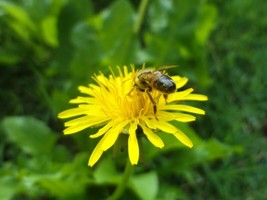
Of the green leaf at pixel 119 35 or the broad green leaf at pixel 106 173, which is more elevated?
the green leaf at pixel 119 35

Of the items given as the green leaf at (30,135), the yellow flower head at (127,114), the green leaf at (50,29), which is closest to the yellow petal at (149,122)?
the yellow flower head at (127,114)

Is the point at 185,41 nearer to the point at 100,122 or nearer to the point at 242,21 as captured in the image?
the point at 242,21

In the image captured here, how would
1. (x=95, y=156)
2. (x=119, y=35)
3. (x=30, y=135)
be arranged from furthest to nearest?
(x=119, y=35), (x=30, y=135), (x=95, y=156)

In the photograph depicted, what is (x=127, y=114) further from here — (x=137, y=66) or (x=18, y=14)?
(x=18, y=14)

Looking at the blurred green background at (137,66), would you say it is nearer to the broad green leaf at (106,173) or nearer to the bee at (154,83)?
the broad green leaf at (106,173)

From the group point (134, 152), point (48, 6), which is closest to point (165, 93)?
point (134, 152)

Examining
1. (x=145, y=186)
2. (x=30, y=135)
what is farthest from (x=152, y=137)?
(x=30, y=135)

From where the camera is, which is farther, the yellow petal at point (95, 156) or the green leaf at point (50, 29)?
the green leaf at point (50, 29)
